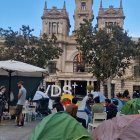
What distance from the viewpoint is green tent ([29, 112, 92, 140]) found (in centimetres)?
584

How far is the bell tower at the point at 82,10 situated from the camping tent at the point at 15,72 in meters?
56.9

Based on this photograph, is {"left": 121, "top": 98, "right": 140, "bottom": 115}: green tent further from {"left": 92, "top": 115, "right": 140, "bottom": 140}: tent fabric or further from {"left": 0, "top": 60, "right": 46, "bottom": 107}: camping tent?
{"left": 0, "top": 60, "right": 46, "bottom": 107}: camping tent

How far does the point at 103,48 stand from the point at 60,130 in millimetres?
27904

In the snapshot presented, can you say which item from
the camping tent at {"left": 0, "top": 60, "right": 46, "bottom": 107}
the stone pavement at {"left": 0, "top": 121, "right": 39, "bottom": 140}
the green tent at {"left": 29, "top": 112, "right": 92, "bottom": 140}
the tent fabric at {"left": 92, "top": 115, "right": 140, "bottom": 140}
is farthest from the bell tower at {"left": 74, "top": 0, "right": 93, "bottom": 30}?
the green tent at {"left": 29, "top": 112, "right": 92, "bottom": 140}

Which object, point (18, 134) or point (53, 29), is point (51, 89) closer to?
point (18, 134)

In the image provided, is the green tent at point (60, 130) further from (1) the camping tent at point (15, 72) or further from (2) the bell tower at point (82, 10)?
(2) the bell tower at point (82, 10)

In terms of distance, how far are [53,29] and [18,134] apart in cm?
5891

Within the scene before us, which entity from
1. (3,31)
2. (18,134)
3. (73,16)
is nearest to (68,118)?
(18,134)

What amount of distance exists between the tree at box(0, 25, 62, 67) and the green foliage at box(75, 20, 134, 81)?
11.3 feet

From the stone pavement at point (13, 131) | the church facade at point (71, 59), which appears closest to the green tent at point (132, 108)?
the stone pavement at point (13, 131)

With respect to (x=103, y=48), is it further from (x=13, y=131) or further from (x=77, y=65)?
(x=77, y=65)

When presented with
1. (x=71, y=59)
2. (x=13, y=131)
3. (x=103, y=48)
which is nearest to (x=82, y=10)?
(x=71, y=59)

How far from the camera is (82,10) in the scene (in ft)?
247

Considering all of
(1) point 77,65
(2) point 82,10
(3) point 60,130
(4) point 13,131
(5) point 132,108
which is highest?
(2) point 82,10
